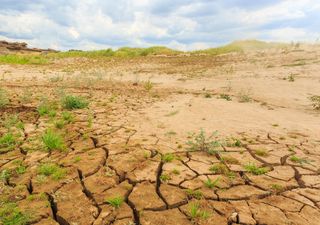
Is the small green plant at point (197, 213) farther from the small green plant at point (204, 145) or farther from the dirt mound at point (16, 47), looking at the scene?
the dirt mound at point (16, 47)

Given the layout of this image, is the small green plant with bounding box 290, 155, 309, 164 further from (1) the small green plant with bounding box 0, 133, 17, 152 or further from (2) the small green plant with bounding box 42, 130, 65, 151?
(1) the small green plant with bounding box 0, 133, 17, 152

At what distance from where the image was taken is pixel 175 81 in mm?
10602

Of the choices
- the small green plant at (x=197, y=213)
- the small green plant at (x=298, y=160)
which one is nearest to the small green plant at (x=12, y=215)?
the small green plant at (x=197, y=213)

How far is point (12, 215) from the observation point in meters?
3.01

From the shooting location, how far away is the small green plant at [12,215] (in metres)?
2.91

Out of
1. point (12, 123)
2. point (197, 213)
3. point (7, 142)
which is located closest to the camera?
point (197, 213)

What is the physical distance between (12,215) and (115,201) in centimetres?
94

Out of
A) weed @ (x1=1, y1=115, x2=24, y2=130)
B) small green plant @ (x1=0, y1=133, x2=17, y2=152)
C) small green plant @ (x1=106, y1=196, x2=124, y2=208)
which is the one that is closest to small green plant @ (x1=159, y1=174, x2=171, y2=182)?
small green plant @ (x1=106, y1=196, x2=124, y2=208)

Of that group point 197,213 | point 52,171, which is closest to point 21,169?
point 52,171

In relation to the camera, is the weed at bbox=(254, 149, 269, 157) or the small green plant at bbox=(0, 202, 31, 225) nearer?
the small green plant at bbox=(0, 202, 31, 225)

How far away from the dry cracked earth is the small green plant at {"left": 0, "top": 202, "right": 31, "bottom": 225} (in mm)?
13

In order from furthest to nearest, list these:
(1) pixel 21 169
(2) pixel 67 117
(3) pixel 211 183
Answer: (2) pixel 67 117, (1) pixel 21 169, (3) pixel 211 183

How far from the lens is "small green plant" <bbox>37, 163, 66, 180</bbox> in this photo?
12.0 ft

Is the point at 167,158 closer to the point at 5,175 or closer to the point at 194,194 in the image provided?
the point at 194,194
